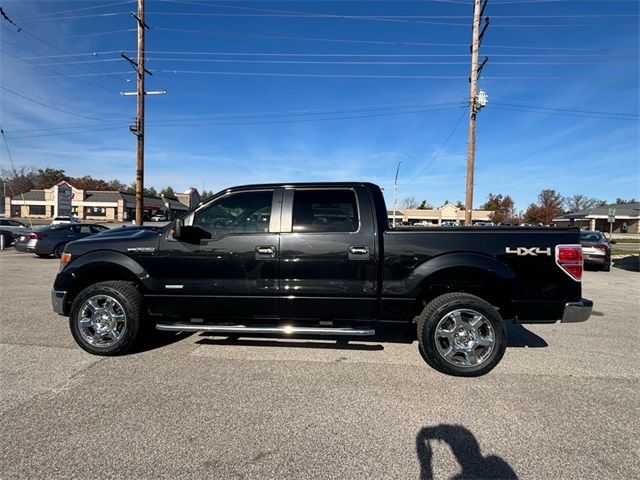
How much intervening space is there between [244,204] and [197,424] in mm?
2461

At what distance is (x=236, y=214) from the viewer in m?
4.59

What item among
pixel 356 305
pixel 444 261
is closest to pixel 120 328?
pixel 356 305

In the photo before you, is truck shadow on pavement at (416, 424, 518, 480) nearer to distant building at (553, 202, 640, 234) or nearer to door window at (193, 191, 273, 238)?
door window at (193, 191, 273, 238)

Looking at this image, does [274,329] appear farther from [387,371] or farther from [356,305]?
[387,371]

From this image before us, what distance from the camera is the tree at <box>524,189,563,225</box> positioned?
7956cm

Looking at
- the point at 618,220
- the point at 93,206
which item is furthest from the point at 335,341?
the point at 93,206

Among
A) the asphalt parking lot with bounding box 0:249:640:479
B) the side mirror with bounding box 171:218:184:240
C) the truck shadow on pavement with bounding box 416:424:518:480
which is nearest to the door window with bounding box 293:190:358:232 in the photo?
the side mirror with bounding box 171:218:184:240

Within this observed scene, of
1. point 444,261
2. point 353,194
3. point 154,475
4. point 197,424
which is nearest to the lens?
point 154,475

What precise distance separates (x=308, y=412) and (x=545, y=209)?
3618 inches

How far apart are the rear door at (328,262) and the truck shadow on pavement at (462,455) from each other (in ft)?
5.06

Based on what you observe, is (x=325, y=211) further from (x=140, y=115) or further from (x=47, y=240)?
(x=47, y=240)

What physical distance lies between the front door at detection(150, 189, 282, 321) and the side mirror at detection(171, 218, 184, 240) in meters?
0.10

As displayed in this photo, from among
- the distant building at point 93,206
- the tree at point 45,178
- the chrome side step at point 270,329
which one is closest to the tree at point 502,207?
the distant building at point 93,206

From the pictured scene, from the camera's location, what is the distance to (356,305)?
4.32m
